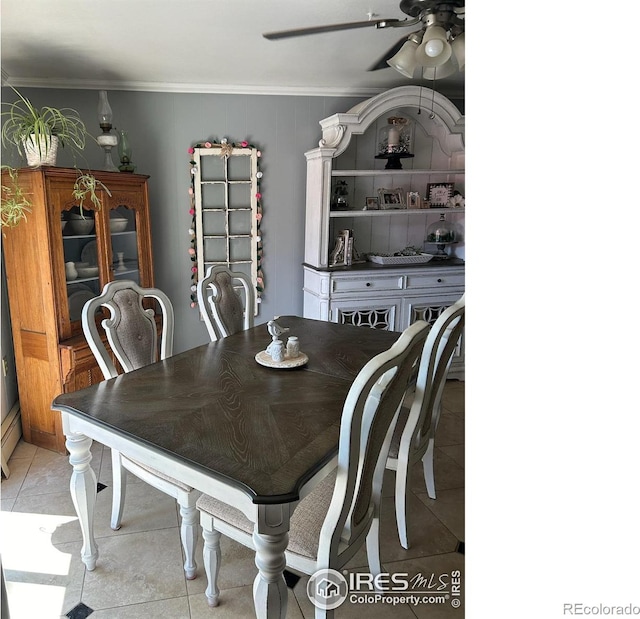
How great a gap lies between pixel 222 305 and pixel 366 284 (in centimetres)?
130

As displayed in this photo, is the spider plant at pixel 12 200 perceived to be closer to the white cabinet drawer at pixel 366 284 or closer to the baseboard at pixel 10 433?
the baseboard at pixel 10 433

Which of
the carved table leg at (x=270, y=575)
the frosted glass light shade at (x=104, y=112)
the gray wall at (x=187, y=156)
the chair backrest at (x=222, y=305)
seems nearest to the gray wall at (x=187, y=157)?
the gray wall at (x=187, y=156)

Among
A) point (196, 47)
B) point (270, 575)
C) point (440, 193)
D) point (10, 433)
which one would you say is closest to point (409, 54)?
point (196, 47)

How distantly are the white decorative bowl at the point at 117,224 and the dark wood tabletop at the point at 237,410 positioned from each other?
4.01 feet

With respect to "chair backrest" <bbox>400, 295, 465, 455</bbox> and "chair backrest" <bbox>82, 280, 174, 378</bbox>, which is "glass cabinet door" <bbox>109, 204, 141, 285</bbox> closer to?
"chair backrest" <bbox>82, 280, 174, 378</bbox>

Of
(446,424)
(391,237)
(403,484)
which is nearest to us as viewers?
(403,484)

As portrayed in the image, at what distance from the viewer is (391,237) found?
13.5 feet

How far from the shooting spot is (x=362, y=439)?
135cm

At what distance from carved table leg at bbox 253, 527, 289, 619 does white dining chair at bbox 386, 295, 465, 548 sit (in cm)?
80
